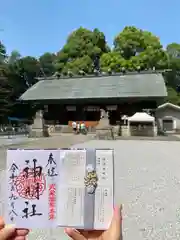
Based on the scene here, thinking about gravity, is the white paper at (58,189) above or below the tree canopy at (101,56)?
below

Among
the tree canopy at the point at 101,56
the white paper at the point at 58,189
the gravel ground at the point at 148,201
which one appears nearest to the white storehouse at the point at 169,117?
the tree canopy at the point at 101,56

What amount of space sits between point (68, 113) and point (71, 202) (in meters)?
23.1

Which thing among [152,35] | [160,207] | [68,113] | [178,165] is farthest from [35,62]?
[160,207]

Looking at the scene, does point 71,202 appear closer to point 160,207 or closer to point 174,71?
point 160,207

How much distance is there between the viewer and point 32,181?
1.14 metres

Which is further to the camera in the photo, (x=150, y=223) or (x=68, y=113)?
(x=68, y=113)

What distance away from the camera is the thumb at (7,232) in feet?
3.54

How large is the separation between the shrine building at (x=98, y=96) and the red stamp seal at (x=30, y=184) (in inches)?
768

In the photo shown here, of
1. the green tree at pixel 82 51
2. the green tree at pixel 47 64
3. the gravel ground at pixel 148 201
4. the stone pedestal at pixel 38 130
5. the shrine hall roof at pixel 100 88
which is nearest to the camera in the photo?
the gravel ground at pixel 148 201

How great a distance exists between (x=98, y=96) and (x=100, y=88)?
6.07ft

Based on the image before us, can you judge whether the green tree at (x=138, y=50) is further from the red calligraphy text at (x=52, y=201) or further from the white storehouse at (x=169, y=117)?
the red calligraphy text at (x=52, y=201)

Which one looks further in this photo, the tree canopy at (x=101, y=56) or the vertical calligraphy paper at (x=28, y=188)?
the tree canopy at (x=101, y=56)

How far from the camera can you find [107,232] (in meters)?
1.08

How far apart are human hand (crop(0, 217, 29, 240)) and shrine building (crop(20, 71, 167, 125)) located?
19583 millimetres
